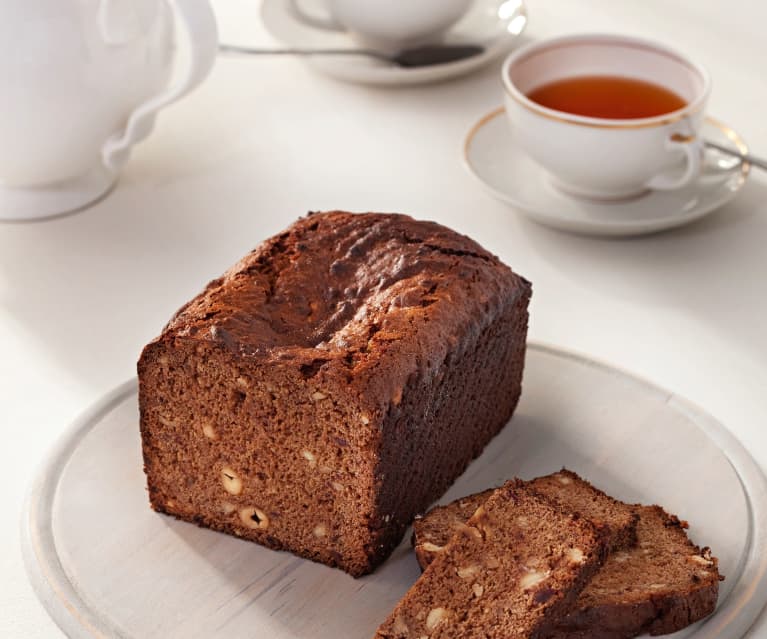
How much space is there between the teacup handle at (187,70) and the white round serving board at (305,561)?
0.83 meters

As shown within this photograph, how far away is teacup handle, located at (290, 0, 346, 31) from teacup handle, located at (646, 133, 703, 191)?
3.99 feet

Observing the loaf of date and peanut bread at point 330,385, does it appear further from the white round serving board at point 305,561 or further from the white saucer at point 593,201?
the white saucer at point 593,201

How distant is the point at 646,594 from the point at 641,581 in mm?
56

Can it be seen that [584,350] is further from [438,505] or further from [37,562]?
[37,562]

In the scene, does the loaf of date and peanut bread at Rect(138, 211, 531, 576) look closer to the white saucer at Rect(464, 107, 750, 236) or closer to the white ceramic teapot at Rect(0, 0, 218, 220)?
the white saucer at Rect(464, 107, 750, 236)

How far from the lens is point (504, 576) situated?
170 cm

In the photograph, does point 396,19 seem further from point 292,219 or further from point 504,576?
point 504,576

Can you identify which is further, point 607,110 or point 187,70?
point 607,110

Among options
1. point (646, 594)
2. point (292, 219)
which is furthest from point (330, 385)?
point (292, 219)

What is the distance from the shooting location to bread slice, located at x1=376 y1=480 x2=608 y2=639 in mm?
1636

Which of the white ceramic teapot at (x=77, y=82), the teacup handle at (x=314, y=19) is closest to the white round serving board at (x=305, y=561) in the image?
the white ceramic teapot at (x=77, y=82)

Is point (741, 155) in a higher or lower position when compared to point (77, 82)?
lower

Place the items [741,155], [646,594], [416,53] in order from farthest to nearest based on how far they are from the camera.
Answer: [416,53] → [741,155] → [646,594]

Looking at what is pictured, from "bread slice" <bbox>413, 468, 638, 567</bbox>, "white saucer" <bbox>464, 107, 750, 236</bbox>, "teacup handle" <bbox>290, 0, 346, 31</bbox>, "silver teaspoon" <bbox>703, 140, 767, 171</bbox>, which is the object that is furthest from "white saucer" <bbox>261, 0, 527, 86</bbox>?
"bread slice" <bbox>413, 468, 638, 567</bbox>
